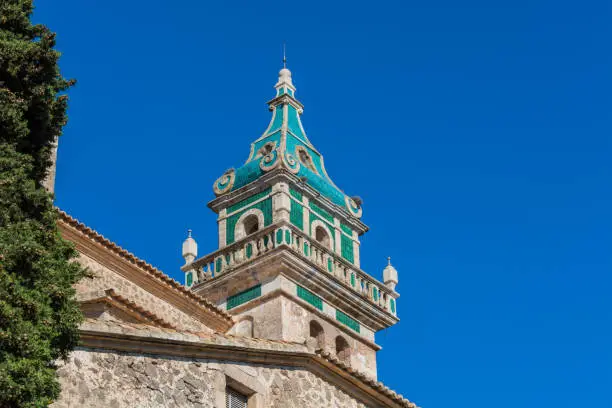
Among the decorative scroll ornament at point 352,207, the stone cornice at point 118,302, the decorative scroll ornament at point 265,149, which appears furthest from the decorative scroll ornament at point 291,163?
the stone cornice at point 118,302

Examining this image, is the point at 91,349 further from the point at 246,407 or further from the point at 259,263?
the point at 259,263

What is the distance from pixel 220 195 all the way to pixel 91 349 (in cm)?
2372

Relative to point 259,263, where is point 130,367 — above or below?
below

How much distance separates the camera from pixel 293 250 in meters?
34.7

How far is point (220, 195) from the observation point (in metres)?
38.8

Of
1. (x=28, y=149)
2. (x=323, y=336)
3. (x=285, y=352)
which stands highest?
(x=323, y=336)

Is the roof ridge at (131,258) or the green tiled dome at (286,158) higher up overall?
the green tiled dome at (286,158)

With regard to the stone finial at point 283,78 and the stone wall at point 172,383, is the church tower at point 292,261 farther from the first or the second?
the stone wall at point 172,383

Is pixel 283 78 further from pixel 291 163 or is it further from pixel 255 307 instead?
pixel 255 307

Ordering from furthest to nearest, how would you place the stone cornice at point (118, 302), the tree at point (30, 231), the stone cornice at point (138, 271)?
the stone cornice at point (138, 271), the stone cornice at point (118, 302), the tree at point (30, 231)

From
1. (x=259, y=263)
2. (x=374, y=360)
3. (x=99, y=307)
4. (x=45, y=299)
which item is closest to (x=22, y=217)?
(x=45, y=299)

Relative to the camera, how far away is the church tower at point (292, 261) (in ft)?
113

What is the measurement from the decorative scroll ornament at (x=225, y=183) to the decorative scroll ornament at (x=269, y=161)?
3.89 ft

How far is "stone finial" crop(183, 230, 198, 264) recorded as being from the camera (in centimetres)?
3700
